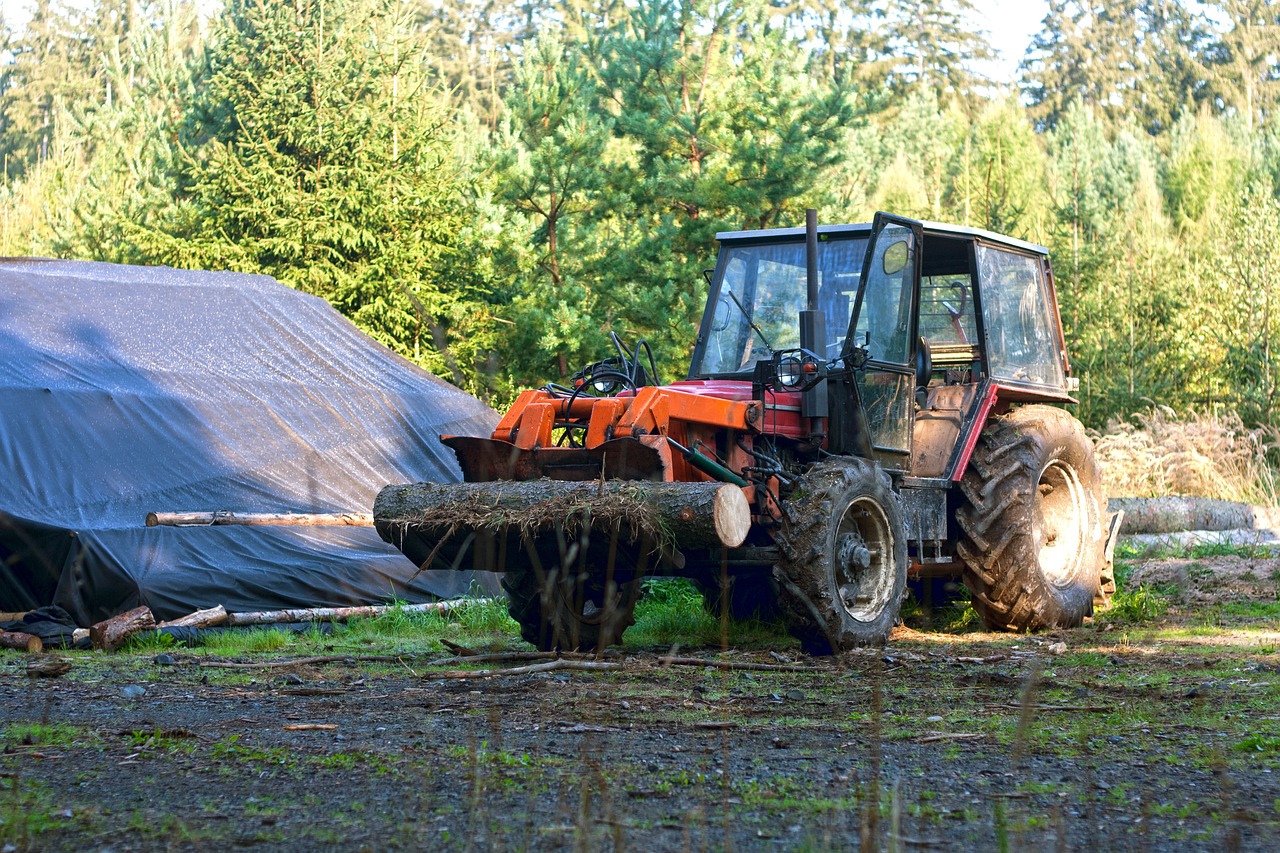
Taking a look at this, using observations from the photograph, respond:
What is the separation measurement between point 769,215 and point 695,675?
13.9 m

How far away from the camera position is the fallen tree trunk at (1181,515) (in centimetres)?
1494

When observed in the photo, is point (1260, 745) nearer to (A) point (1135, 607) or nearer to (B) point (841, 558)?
(B) point (841, 558)

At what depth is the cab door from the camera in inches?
325

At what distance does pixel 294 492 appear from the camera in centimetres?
1190

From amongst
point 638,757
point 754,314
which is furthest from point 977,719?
point 754,314

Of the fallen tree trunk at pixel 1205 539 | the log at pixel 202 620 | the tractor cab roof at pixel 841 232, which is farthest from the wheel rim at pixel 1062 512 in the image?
the log at pixel 202 620

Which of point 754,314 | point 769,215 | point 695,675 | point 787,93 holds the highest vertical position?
point 787,93

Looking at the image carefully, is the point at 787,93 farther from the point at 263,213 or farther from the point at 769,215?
the point at 263,213

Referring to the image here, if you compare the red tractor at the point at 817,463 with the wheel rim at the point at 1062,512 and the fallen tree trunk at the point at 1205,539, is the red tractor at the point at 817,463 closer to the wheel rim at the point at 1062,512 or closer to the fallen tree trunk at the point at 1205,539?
the wheel rim at the point at 1062,512

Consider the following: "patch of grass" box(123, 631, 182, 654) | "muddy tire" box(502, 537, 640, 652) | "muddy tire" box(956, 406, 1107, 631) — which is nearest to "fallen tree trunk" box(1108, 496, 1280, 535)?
"muddy tire" box(956, 406, 1107, 631)

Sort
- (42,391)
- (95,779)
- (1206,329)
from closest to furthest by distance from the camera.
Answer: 1. (95,779)
2. (42,391)
3. (1206,329)

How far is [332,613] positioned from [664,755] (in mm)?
6228

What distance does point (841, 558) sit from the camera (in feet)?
24.7

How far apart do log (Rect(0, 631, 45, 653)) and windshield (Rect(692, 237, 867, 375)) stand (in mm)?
4647
